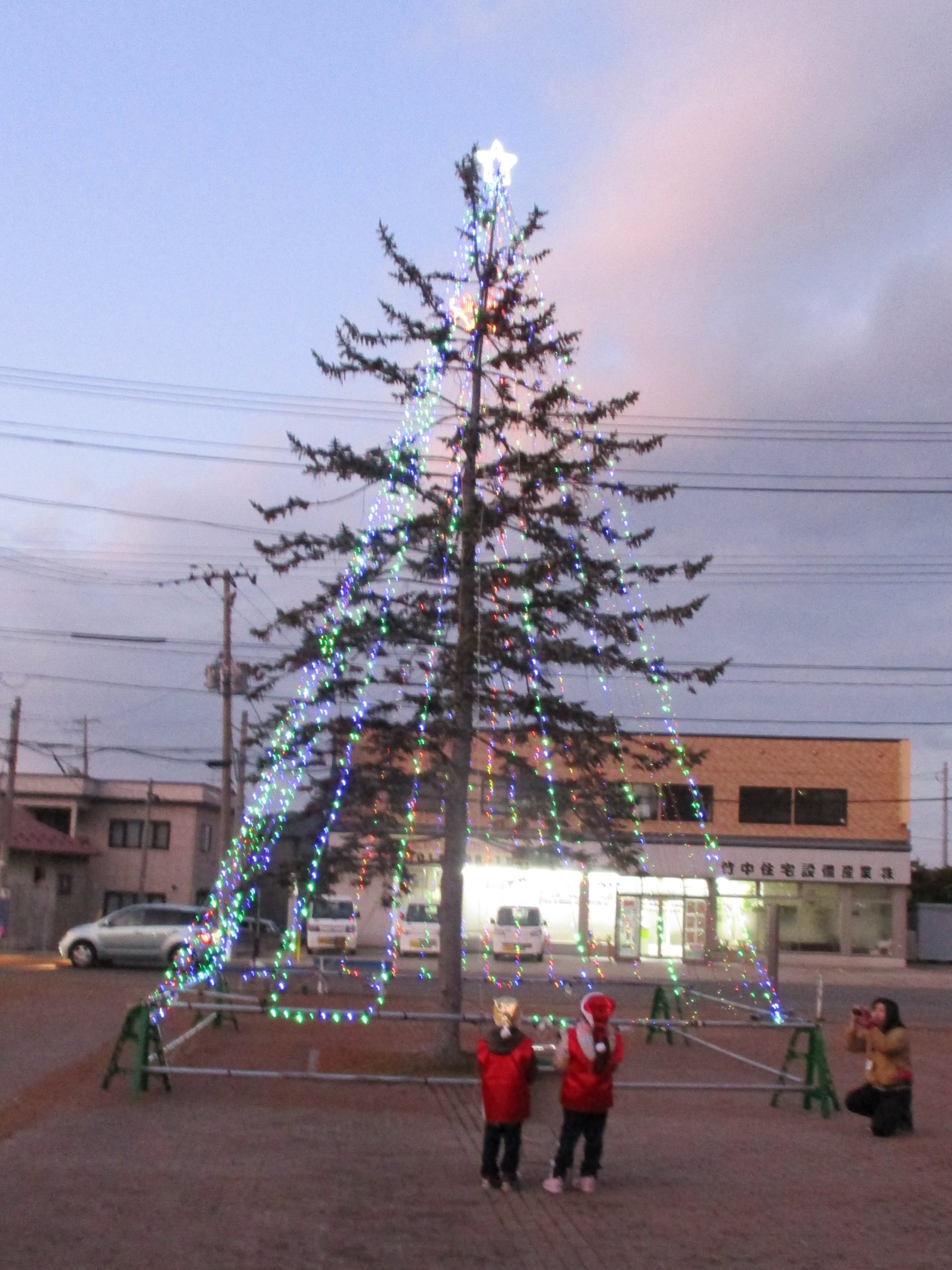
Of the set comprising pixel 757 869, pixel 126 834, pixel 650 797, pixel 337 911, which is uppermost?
pixel 650 797

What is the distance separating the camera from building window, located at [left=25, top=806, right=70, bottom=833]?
50406 mm

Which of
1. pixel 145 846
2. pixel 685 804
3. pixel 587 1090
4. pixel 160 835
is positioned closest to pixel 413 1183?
pixel 587 1090

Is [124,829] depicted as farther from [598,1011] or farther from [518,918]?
[598,1011]

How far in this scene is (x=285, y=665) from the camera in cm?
1527

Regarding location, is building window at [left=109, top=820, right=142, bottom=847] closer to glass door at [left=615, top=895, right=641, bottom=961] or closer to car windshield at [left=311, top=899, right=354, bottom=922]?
car windshield at [left=311, top=899, right=354, bottom=922]

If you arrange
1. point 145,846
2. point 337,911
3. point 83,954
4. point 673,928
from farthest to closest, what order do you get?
point 145,846 → point 673,928 → point 337,911 → point 83,954

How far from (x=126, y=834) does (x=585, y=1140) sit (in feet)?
146

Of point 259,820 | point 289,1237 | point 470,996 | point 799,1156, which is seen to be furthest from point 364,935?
point 289,1237

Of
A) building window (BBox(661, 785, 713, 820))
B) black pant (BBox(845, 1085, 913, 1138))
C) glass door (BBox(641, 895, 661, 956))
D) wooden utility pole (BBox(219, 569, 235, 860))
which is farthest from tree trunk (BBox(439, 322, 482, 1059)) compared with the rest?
glass door (BBox(641, 895, 661, 956))

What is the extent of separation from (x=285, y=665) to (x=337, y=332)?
12.6ft

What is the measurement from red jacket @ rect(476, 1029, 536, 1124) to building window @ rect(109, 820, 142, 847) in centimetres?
4405

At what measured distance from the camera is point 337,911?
36.5 meters

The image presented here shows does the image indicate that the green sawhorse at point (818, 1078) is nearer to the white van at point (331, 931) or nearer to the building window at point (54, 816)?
the white van at point (331, 931)

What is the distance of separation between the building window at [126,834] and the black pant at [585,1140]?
4416 cm
